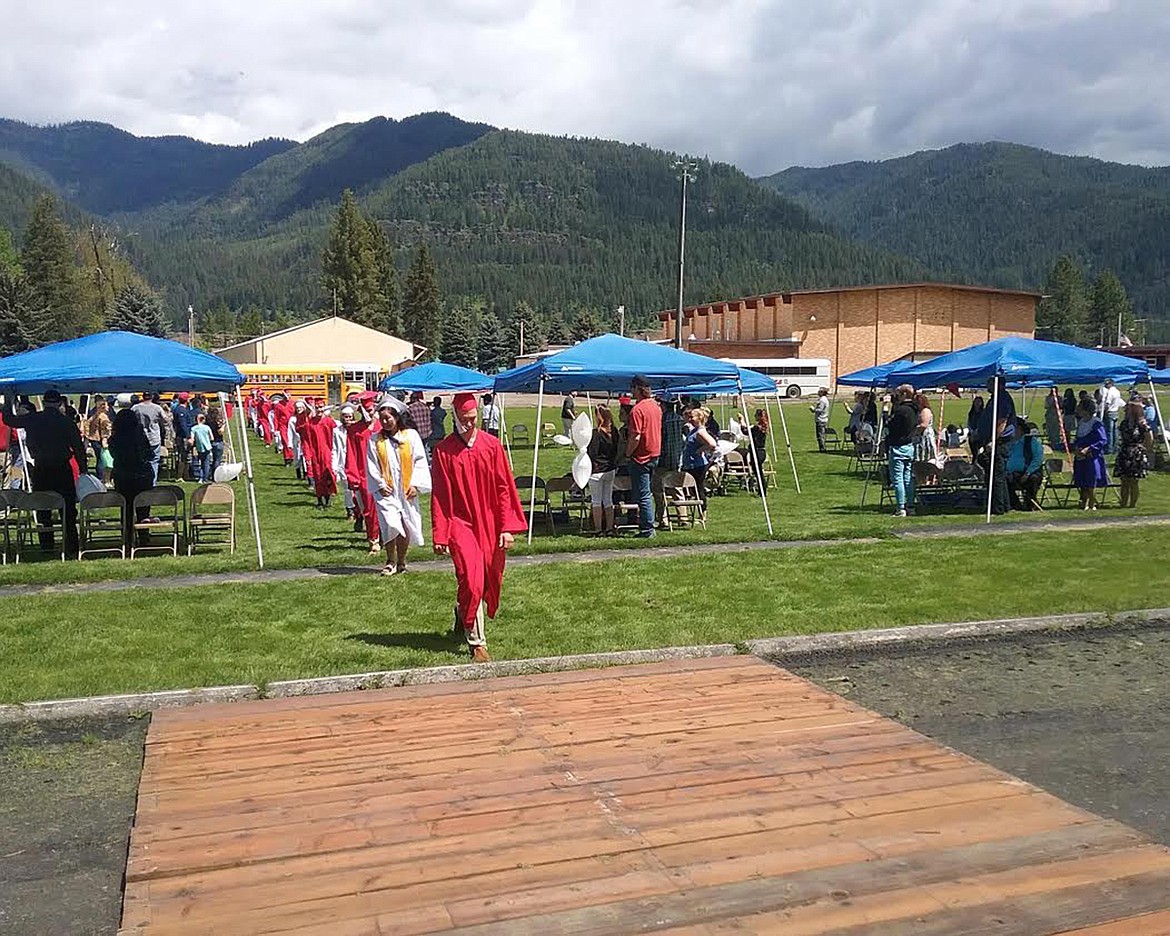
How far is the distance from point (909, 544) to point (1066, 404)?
58.5 ft

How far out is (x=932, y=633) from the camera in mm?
8266

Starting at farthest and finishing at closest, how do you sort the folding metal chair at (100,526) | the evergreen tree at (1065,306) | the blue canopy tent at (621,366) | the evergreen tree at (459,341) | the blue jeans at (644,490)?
the evergreen tree at (1065,306) < the evergreen tree at (459,341) < the blue canopy tent at (621,366) < the blue jeans at (644,490) < the folding metal chair at (100,526)

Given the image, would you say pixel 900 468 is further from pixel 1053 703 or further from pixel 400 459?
pixel 1053 703

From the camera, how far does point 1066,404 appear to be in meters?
27.6

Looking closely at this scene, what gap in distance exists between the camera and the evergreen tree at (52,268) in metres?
83.5

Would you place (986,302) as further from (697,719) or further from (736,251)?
(736,251)

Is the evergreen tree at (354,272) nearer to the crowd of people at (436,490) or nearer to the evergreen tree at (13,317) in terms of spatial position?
the evergreen tree at (13,317)

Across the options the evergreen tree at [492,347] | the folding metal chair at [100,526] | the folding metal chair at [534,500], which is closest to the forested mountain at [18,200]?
the evergreen tree at [492,347]

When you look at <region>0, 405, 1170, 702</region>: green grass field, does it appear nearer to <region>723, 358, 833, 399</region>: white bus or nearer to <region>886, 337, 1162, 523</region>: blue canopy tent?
<region>886, 337, 1162, 523</region>: blue canopy tent

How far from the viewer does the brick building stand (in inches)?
2970

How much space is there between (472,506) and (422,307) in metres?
96.7

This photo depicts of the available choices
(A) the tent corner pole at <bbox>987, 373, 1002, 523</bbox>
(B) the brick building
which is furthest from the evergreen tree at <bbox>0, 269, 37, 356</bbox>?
(A) the tent corner pole at <bbox>987, 373, 1002, 523</bbox>

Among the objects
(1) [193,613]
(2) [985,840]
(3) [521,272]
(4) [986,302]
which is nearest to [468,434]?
(1) [193,613]

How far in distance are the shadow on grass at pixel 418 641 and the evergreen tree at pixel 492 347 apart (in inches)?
3569
